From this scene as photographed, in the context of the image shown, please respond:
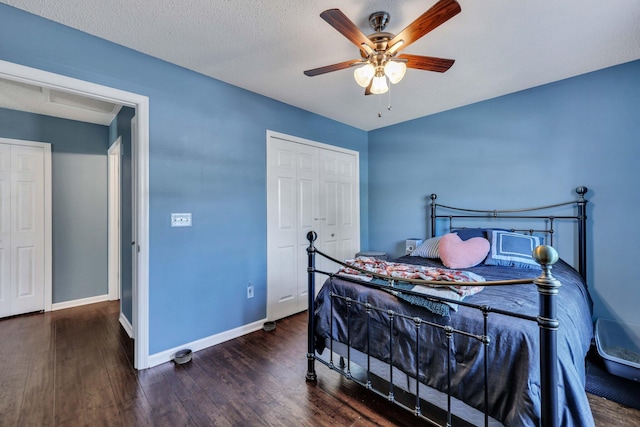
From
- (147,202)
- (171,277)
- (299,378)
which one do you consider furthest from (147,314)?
(299,378)

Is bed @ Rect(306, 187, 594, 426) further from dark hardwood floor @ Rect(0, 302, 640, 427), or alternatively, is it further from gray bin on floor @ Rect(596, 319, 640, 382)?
gray bin on floor @ Rect(596, 319, 640, 382)

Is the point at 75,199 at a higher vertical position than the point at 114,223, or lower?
higher

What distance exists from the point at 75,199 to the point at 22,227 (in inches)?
→ 23.7

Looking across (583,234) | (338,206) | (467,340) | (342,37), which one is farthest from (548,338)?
(338,206)

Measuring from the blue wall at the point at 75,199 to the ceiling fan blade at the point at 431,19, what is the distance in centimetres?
421

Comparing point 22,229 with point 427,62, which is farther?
point 22,229

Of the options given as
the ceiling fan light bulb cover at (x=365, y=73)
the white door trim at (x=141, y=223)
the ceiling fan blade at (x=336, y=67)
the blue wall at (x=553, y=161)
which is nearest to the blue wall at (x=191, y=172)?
the white door trim at (x=141, y=223)

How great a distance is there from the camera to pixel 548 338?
0.99 m

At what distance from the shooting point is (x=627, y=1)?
67.1 inches

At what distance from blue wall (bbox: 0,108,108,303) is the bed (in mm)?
3555

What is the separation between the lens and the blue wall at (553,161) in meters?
2.45

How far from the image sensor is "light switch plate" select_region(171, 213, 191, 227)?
2.42m

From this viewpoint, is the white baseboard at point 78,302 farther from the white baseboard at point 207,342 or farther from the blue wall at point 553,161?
the blue wall at point 553,161

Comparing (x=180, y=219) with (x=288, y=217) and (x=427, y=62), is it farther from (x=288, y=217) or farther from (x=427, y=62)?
(x=427, y=62)
